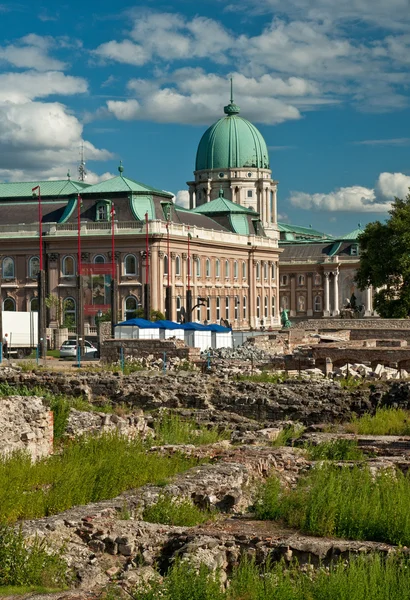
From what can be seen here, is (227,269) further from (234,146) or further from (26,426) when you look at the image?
(26,426)

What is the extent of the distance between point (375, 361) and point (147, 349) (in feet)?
31.0

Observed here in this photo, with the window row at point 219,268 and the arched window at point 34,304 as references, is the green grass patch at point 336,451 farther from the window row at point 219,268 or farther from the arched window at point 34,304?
the arched window at point 34,304

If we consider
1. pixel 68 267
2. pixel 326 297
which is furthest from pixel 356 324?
pixel 326 297

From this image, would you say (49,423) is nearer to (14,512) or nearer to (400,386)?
(14,512)

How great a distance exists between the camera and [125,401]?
3422 centimetres

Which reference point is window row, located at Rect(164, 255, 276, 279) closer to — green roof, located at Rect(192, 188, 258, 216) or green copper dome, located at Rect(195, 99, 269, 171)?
green roof, located at Rect(192, 188, 258, 216)

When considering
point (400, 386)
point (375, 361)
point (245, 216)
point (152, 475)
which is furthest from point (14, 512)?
point (245, 216)

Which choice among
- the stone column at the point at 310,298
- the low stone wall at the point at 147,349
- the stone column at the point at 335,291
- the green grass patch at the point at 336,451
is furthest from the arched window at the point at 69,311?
the green grass patch at the point at 336,451

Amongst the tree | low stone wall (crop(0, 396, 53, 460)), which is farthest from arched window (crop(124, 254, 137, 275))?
low stone wall (crop(0, 396, 53, 460))

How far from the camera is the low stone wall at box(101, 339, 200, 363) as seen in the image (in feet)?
151

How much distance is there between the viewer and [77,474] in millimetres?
18031

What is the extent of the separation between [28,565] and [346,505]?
14.9 feet

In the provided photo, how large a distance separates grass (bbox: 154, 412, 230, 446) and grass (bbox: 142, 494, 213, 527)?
7996 millimetres

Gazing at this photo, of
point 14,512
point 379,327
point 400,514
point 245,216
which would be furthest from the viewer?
point 245,216
